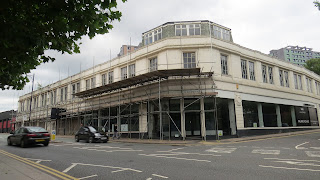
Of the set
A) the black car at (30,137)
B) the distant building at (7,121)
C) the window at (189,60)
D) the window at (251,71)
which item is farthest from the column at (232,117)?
the distant building at (7,121)

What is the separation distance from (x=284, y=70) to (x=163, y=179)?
28.7 meters

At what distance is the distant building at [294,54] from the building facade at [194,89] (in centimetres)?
9929

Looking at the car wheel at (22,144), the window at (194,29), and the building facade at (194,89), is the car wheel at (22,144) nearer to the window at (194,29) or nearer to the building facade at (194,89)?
the building facade at (194,89)

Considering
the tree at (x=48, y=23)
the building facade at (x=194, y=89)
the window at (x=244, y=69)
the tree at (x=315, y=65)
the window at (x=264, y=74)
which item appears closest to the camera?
the tree at (x=48, y=23)

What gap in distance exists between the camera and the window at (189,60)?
65.8 ft

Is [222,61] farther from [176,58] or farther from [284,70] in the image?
[284,70]

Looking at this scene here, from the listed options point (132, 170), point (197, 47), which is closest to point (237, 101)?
point (197, 47)

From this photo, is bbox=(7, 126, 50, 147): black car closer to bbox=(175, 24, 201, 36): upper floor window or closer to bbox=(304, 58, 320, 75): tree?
bbox=(175, 24, 201, 36): upper floor window

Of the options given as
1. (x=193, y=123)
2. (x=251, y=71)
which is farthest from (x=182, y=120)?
(x=251, y=71)

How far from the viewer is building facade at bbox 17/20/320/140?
1911 centimetres

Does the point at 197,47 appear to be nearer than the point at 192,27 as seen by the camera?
Yes

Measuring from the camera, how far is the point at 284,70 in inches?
1129

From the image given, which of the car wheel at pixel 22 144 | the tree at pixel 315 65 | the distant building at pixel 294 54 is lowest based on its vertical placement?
the car wheel at pixel 22 144

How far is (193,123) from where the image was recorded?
19.6m
